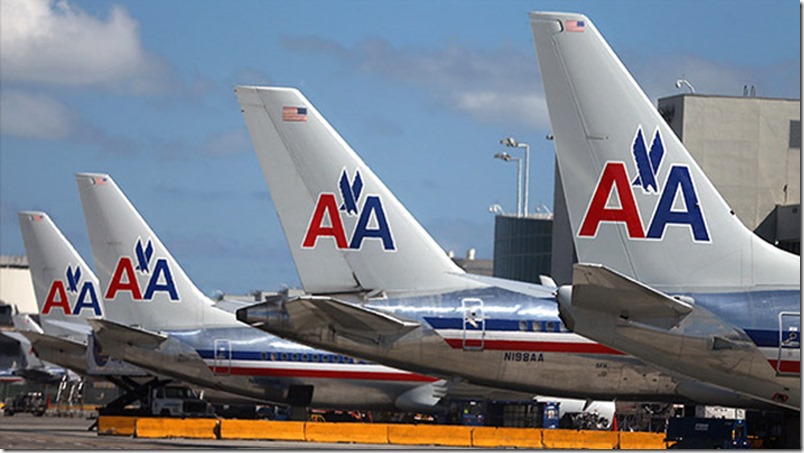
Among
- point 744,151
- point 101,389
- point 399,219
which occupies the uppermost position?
point 744,151

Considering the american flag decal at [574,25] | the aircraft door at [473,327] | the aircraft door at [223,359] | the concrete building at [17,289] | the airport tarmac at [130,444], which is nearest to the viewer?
the american flag decal at [574,25]

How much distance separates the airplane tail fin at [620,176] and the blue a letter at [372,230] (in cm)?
1122

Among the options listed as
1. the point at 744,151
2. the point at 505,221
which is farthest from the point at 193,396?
the point at 505,221

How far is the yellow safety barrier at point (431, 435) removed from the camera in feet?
132

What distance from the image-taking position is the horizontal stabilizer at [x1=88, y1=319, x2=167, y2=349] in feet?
147

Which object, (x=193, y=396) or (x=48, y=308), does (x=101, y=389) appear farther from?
(x=193, y=396)

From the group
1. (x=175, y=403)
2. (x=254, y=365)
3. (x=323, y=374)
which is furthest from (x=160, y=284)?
(x=323, y=374)

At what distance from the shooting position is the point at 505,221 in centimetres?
10138

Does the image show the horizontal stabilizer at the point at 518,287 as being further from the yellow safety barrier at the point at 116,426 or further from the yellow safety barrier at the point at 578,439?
the yellow safety barrier at the point at 116,426

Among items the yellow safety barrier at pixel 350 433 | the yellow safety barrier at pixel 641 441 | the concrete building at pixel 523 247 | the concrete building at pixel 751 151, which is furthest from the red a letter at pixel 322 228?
the concrete building at pixel 523 247

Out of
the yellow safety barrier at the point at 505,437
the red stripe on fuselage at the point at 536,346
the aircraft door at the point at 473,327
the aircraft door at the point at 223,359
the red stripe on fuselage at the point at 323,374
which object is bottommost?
the yellow safety barrier at the point at 505,437

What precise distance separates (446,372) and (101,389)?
63.7 meters

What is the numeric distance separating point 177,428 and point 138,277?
23.1 ft

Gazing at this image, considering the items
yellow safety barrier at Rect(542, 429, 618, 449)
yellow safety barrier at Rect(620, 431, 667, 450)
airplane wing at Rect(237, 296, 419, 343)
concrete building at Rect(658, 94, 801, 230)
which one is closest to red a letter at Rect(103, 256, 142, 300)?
yellow safety barrier at Rect(542, 429, 618, 449)
